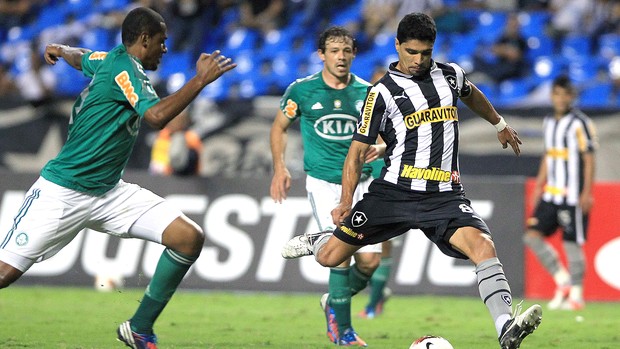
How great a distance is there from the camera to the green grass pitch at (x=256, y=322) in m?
8.93

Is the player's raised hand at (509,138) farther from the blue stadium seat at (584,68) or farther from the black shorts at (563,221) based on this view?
the blue stadium seat at (584,68)

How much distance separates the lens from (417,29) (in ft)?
23.4

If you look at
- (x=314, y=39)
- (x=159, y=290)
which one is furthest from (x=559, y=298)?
(x=314, y=39)

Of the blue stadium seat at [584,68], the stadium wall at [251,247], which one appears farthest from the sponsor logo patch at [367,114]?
the blue stadium seat at [584,68]

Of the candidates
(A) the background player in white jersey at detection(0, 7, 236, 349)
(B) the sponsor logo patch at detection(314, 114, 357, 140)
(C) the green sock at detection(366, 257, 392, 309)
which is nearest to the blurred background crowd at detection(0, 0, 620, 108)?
(C) the green sock at detection(366, 257, 392, 309)

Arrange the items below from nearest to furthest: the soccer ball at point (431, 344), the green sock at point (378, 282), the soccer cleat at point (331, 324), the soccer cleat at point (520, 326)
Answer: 1. the soccer cleat at point (520, 326)
2. the soccer ball at point (431, 344)
3. the soccer cleat at point (331, 324)
4. the green sock at point (378, 282)

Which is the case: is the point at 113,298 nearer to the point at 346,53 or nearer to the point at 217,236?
the point at 217,236

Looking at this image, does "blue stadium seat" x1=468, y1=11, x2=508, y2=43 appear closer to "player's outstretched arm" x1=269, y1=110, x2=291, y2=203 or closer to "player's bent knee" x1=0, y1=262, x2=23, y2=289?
"player's outstretched arm" x1=269, y1=110, x2=291, y2=203

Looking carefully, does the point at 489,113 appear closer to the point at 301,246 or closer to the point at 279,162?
the point at 301,246

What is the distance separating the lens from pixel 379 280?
1126cm

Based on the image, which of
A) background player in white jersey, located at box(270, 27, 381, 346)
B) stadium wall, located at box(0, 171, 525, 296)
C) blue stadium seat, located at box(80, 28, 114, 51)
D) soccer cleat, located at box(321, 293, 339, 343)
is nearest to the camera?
soccer cleat, located at box(321, 293, 339, 343)

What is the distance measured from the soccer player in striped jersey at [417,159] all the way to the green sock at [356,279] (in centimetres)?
215

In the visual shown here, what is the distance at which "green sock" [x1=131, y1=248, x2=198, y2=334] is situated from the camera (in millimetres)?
7793

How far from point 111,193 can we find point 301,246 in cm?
149
